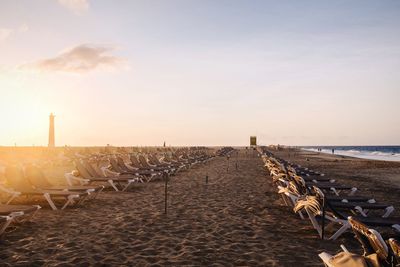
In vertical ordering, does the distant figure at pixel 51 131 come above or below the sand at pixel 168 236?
above

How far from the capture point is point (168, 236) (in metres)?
6.67

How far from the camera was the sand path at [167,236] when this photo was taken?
17.9 ft

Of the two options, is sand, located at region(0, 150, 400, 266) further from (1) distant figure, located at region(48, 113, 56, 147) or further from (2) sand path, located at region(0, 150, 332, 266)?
(1) distant figure, located at region(48, 113, 56, 147)

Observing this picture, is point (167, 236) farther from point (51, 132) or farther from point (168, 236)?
point (51, 132)

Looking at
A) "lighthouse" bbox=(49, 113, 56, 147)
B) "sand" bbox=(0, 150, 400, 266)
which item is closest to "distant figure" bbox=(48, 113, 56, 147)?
"lighthouse" bbox=(49, 113, 56, 147)

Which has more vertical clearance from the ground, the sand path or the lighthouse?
the lighthouse

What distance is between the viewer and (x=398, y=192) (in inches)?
559

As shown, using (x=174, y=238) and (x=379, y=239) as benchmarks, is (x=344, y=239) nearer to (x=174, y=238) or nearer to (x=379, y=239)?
(x=174, y=238)

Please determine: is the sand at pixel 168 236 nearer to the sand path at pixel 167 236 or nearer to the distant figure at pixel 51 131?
the sand path at pixel 167 236

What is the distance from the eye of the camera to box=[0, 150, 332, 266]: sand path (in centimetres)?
545

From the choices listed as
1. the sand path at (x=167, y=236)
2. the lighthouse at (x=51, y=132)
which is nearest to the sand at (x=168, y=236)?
the sand path at (x=167, y=236)

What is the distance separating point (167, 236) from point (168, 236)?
0.02 metres

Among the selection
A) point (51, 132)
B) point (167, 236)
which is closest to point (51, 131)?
point (51, 132)

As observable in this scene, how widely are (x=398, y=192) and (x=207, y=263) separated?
1186 centimetres
